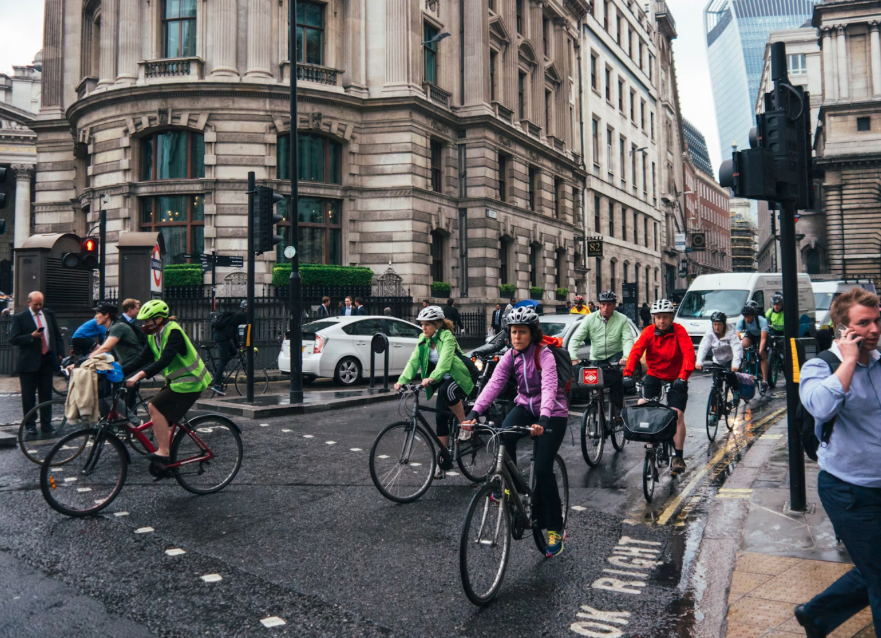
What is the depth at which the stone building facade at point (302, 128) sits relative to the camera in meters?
23.9

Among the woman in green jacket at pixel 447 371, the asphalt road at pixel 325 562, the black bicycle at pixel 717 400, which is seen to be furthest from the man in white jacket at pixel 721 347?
the woman in green jacket at pixel 447 371

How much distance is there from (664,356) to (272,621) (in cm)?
506

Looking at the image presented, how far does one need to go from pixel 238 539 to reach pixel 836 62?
76.3 meters

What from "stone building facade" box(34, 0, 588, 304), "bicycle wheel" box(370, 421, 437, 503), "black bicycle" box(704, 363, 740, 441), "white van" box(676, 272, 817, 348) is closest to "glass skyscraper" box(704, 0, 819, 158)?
"stone building facade" box(34, 0, 588, 304)

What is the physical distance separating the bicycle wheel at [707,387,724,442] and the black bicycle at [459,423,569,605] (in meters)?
5.63

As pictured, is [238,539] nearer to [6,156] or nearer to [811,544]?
[811,544]

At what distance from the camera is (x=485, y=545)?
4289 millimetres

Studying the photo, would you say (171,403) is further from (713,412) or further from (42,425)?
(713,412)

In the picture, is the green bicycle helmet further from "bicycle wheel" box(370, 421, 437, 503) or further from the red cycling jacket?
the red cycling jacket

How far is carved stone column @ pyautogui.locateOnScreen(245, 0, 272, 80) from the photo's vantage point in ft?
78.8

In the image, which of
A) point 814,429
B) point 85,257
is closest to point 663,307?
point 814,429

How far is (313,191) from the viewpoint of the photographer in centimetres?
2497

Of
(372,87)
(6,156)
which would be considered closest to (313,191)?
(372,87)

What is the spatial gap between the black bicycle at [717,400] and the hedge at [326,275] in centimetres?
1571
